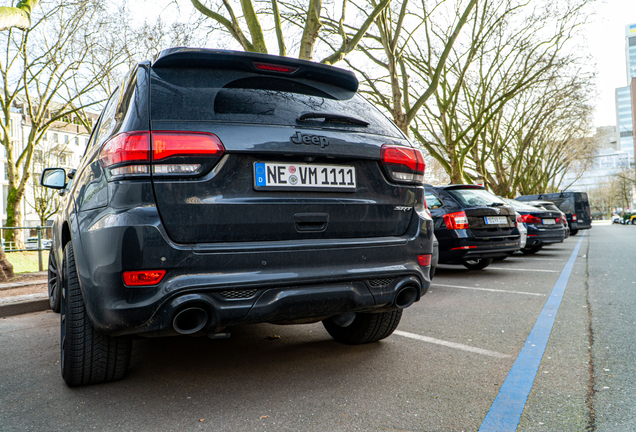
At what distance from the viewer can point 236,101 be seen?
2.53m

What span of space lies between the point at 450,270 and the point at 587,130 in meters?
35.4

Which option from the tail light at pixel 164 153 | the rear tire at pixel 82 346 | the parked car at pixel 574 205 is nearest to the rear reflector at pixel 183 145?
the tail light at pixel 164 153

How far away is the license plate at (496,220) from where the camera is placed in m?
7.89

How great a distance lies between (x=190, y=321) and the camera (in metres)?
2.33

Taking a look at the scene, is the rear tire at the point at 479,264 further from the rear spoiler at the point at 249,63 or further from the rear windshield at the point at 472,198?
the rear spoiler at the point at 249,63

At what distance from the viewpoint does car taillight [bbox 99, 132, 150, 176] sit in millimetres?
2279

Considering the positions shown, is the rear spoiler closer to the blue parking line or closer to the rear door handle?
the rear door handle

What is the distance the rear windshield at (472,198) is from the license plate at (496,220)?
10.9 inches

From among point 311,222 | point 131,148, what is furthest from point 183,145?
point 311,222

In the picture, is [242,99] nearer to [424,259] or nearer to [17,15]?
[424,259]

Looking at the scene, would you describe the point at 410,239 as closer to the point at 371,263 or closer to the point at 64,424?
the point at 371,263

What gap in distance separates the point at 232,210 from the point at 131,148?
0.53 m

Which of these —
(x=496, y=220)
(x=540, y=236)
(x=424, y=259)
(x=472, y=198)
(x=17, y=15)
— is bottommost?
(x=540, y=236)

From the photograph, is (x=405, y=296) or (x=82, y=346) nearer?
(x=82, y=346)
